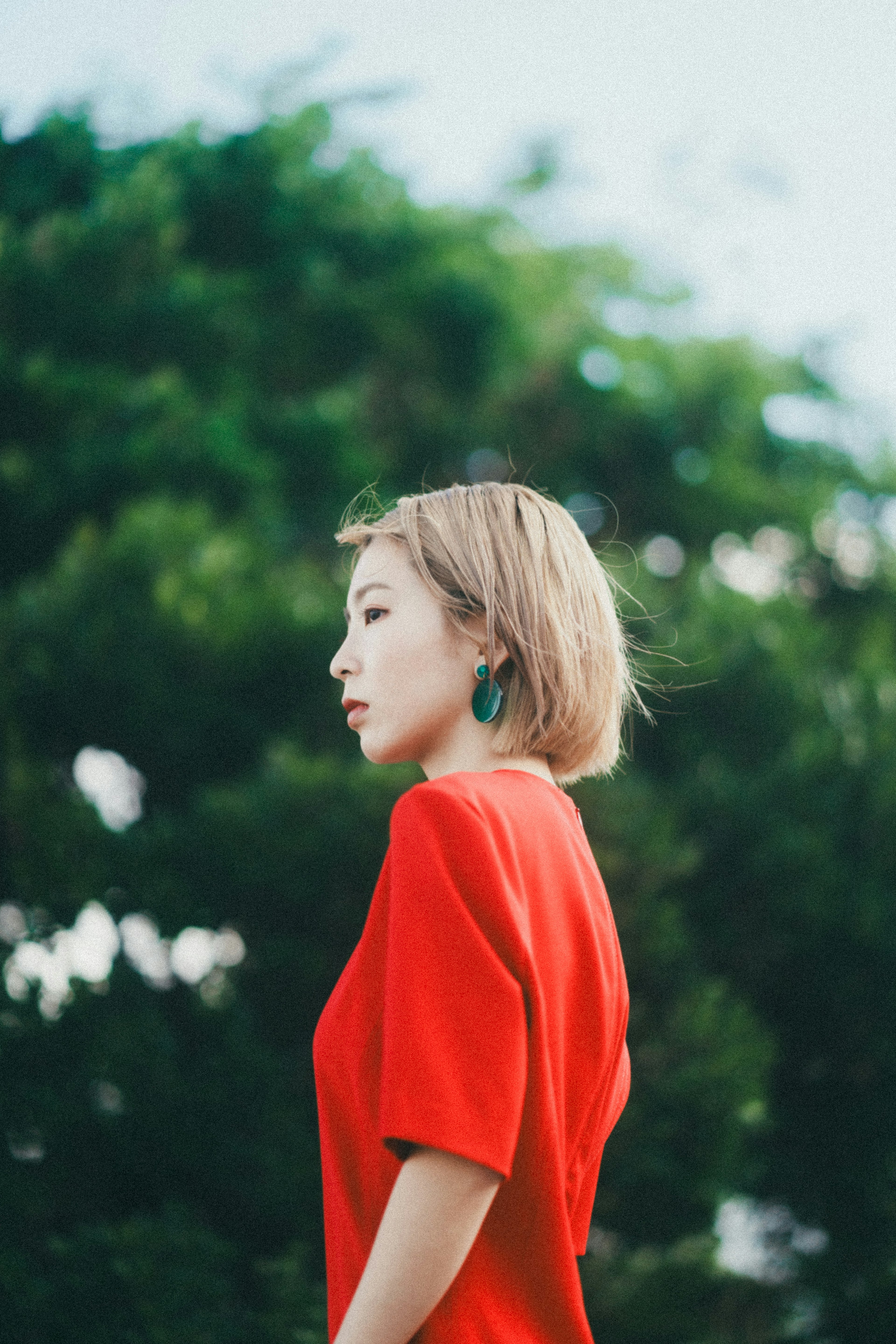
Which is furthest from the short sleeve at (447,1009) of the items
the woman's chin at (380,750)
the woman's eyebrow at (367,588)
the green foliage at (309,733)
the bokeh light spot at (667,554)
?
the bokeh light spot at (667,554)

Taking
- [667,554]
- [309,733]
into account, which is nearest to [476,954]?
[309,733]

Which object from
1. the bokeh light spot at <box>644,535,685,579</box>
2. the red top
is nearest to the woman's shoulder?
the red top

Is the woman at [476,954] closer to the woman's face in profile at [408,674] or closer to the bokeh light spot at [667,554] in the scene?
the woman's face in profile at [408,674]

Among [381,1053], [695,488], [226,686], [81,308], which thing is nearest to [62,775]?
[226,686]

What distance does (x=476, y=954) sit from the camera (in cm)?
104

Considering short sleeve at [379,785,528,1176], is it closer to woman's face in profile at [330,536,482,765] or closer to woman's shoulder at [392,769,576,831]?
woman's shoulder at [392,769,576,831]

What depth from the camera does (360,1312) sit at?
97cm

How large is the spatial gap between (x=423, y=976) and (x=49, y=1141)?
14.3 feet

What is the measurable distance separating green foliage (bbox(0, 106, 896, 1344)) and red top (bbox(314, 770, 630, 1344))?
4.20 ft

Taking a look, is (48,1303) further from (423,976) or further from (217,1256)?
(423,976)

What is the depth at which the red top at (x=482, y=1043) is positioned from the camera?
101 cm

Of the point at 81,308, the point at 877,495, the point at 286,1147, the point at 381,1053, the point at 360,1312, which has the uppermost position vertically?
the point at 877,495

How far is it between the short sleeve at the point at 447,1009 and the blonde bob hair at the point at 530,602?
277 millimetres

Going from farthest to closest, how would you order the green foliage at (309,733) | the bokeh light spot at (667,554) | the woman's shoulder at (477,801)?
the bokeh light spot at (667,554)
the green foliage at (309,733)
the woman's shoulder at (477,801)
